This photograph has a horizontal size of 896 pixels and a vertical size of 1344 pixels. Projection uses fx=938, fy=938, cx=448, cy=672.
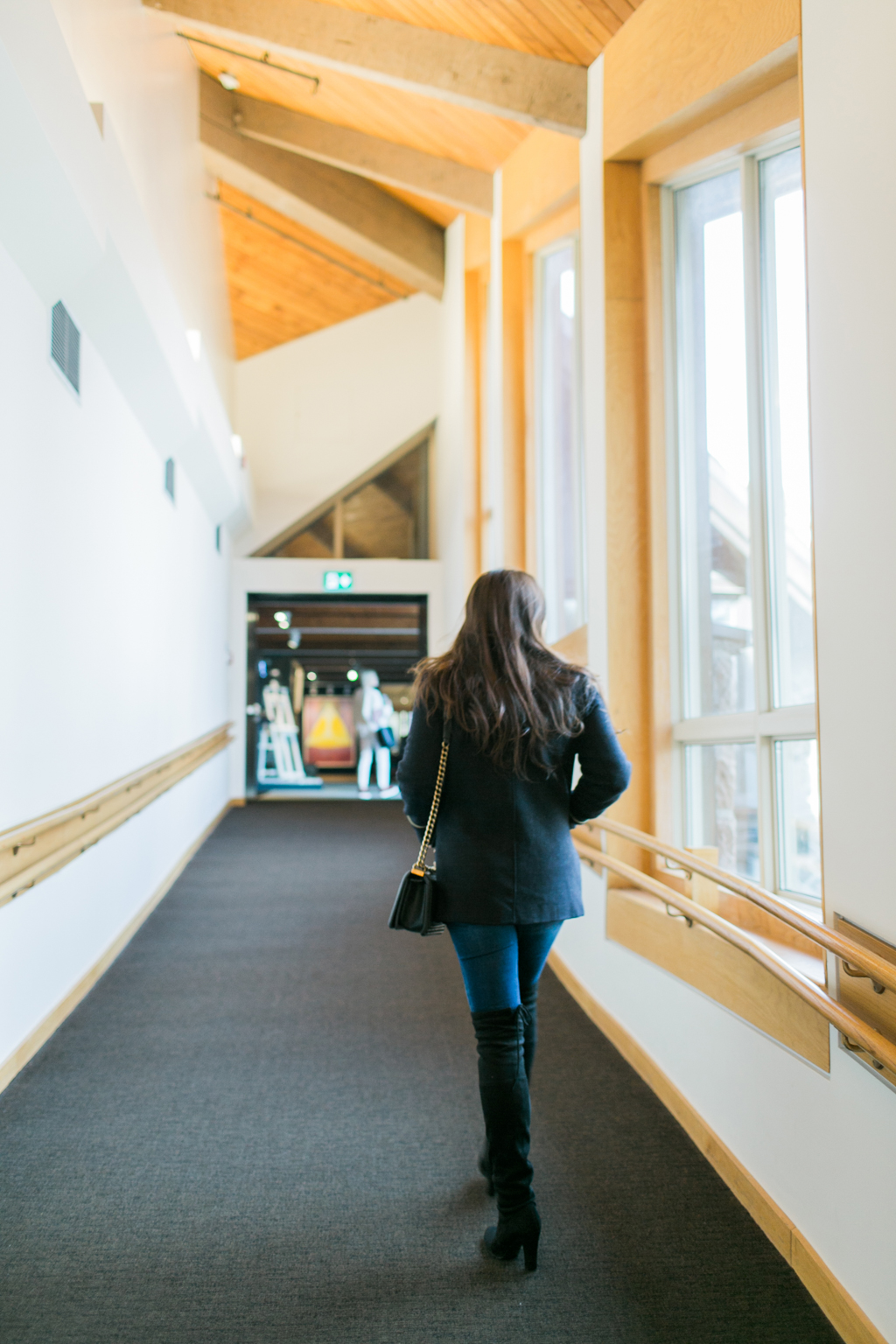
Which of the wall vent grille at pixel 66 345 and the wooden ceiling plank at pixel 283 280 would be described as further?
the wooden ceiling plank at pixel 283 280

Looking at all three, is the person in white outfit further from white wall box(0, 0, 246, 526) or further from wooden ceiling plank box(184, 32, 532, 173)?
wooden ceiling plank box(184, 32, 532, 173)

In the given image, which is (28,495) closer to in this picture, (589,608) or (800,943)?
(589,608)

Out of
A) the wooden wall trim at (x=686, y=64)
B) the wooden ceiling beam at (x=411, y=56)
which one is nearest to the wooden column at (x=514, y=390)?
the wooden ceiling beam at (x=411, y=56)

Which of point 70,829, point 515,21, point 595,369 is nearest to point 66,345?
point 70,829

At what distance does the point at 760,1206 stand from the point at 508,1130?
745 millimetres

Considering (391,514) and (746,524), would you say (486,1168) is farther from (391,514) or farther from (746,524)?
(391,514)

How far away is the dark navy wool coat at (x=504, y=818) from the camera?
2273 millimetres

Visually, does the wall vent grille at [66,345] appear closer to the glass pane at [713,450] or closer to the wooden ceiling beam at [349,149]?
the glass pane at [713,450]

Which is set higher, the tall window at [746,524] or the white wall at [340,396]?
the white wall at [340,396]

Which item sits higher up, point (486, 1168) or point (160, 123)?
point (160, 123)

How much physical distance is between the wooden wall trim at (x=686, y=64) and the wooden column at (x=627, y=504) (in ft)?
0.99

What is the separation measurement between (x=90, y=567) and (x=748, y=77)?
3327 mm

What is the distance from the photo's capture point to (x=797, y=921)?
2209mm

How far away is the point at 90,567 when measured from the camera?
436 cm
